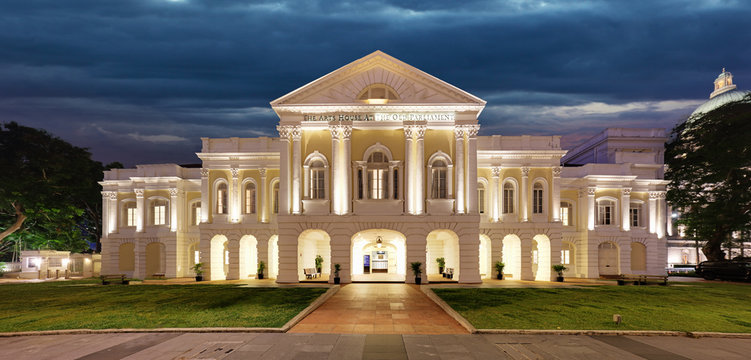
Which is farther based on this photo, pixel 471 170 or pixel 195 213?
pixel 195 213

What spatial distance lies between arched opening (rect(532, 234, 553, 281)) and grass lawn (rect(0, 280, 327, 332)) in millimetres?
18909

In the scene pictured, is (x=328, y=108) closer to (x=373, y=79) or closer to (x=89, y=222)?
(x=373, y=79)

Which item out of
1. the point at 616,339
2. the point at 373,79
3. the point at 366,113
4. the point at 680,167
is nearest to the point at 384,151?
the point at 366,113

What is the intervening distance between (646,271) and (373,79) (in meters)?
28.5

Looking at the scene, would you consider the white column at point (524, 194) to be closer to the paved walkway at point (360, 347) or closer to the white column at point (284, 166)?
the white column at point (284, 166)

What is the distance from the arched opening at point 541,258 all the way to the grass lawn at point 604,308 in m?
6.96

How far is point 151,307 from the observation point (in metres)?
20.5

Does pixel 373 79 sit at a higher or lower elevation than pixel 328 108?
higher

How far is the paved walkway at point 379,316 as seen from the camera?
16.4 m

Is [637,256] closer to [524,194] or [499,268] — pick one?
[524,194]

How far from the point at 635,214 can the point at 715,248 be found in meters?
8.35

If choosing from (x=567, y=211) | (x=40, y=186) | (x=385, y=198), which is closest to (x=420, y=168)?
(x=385, y=198)

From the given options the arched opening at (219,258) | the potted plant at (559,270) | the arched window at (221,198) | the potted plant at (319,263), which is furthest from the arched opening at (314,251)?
the potted plant at (559,270)

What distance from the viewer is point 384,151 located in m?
32.7
